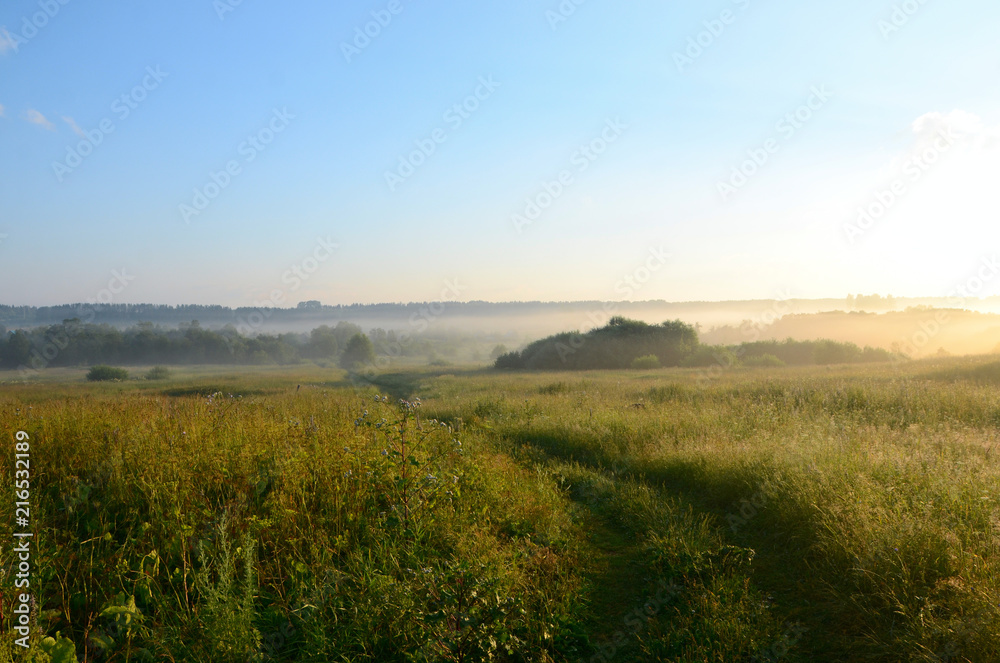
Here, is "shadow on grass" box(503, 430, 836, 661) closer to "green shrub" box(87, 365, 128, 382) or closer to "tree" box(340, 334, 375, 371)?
"green shrub" box(87, 365, 128, 382)

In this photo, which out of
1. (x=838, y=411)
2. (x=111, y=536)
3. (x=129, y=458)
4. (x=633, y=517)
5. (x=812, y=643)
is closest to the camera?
(x=812, y=643)

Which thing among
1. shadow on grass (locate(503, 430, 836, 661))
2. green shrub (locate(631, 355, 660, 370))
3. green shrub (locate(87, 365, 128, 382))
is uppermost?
shadow on grass (locate(503, 430, 836, 661))

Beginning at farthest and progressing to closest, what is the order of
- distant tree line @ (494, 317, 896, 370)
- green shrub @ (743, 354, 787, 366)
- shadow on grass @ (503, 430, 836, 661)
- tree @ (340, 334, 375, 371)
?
tree @ (340, 334, 375, 371)
distant tree line @ (494, 317, 896, 370)
green shrub @ (743, 354, 787, 366)
shadow on grass @ (503, 430, 836, 661)

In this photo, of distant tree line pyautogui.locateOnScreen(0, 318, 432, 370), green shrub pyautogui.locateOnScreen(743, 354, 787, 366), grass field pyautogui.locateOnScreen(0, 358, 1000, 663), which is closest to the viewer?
grass field pyautogui.locateOnScreen(0, 358, 1000, 663)

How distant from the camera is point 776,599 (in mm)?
4672

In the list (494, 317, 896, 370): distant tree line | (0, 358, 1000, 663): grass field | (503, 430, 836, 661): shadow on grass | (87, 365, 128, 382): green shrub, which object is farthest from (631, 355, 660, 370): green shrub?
(87, 365, 128, 382): green shrub

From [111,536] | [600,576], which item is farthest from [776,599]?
[111,536]

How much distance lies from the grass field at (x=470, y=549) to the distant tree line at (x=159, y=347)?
324 feet

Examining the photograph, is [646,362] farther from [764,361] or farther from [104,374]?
[104,374]

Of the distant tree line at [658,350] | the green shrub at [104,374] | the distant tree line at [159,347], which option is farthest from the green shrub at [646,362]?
the distant tree line at [159,347]

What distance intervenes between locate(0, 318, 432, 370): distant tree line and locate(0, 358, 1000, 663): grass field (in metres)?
98.8

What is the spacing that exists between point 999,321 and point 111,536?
2870 inches

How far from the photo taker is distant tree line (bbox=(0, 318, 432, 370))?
83.3m

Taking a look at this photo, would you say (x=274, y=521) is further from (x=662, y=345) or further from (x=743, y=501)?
(x=662, y=345)
